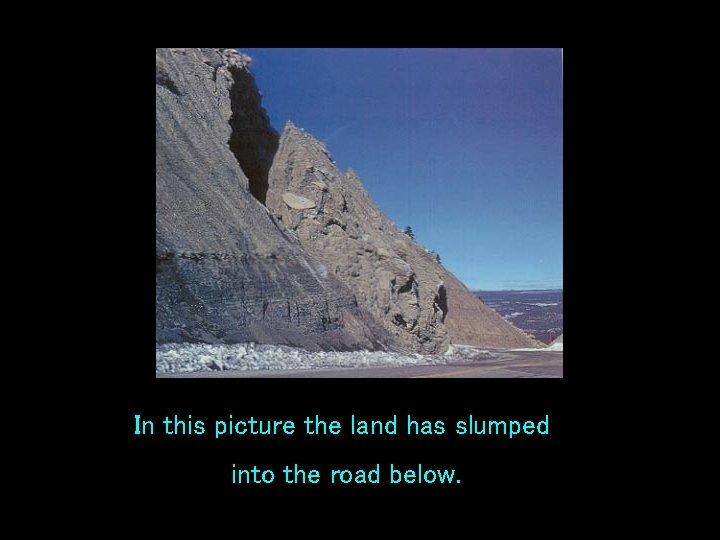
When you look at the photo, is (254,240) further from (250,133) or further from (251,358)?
(250,133)

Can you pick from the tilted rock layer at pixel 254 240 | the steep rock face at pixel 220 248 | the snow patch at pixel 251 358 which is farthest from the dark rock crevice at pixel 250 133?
the snow patch at pixel 251 358

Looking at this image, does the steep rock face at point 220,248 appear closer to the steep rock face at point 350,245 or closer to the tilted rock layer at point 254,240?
the tilted rock layer at point 254,240

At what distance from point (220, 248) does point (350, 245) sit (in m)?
15.2

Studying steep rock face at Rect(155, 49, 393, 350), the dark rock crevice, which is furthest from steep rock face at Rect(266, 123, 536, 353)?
steep rock face at Rect(155, 49, 393, 350)

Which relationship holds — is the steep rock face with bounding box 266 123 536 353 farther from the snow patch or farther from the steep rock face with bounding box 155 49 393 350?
the snow patch

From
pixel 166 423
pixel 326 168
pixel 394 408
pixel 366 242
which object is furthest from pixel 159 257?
pixel 326 168

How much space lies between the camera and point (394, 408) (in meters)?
7.57

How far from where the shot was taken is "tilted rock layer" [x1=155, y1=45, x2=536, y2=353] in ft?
56.1

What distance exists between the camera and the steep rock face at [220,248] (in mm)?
16516

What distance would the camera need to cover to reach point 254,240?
68.5 ft

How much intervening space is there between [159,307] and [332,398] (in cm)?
866

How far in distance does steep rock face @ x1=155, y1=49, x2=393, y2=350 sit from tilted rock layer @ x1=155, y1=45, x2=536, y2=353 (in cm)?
4

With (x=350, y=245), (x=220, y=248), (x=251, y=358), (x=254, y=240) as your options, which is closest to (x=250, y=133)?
(x=350, y=245)

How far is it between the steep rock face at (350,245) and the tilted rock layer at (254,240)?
0.06 metres
